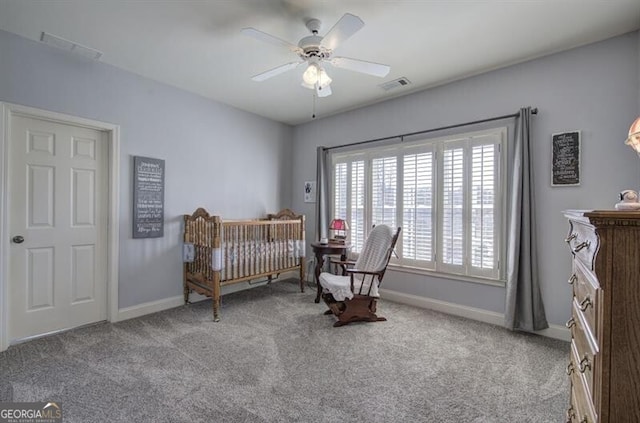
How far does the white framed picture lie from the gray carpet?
2.13m

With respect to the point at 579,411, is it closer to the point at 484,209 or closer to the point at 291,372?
the point at 291,372

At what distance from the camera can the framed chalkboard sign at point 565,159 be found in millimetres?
2688

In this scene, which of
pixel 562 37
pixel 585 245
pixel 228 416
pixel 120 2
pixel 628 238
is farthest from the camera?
pixel 562 37

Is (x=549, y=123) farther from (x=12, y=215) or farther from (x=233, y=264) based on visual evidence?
(x=12, y=215)

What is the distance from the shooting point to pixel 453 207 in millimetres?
3414

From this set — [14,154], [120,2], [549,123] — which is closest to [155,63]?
[120,2]

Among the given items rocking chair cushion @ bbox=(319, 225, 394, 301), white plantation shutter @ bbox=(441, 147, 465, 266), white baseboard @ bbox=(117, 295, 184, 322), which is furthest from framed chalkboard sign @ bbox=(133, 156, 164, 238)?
white plantation shutter @ bbox=(441, 147, 465, 266)

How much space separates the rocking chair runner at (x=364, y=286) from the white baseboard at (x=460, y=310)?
0.69 meters

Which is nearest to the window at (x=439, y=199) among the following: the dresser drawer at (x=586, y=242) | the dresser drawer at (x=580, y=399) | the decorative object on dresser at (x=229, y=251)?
the decorative object on dresser at (x=229, y=251)

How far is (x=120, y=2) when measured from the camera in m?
2.13

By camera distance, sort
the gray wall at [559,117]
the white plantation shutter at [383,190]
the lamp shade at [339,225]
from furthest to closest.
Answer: the lamp shade at [339,225] < the white plantation shutter at [383,190] < the gray wall at [559,117]

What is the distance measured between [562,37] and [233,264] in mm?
3782

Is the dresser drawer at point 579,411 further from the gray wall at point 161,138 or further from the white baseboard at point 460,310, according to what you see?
the gray wall at point 161,138

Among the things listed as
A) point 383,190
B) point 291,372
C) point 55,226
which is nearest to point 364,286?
point 291,372
